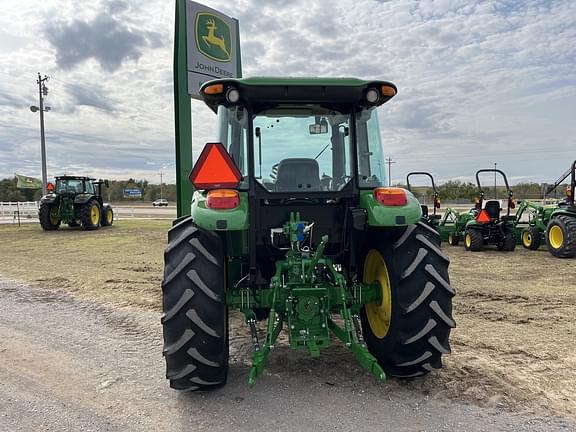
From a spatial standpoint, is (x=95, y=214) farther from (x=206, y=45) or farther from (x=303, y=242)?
(x=303, y=242)

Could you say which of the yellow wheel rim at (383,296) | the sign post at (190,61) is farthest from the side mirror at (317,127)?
the sign post at (190,61)

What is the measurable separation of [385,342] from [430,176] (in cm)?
839

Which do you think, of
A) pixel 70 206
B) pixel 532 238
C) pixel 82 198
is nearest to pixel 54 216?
pixel 70 206

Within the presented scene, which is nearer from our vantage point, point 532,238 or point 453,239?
point 532,238

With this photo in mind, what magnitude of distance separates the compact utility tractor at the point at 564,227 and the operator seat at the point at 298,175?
27.6 feet

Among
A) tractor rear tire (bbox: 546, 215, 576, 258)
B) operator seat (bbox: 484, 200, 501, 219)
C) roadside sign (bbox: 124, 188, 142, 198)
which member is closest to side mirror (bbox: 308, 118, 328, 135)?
tractor rear tire (bbox: 546, 215, 576, 258)

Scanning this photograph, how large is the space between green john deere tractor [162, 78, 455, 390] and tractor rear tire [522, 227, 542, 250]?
9.27m

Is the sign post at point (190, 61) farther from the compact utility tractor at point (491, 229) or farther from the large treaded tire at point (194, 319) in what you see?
the compact utility tractor at point (491, 229)

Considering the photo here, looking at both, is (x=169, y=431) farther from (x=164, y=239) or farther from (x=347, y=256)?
(x=164, y=239)

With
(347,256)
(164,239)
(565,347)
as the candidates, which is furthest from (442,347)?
(164,239)

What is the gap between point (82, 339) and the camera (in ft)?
15.4

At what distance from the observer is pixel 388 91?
3.52 metres

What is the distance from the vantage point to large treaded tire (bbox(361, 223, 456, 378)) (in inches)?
129

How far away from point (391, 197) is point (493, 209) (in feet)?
30.2
